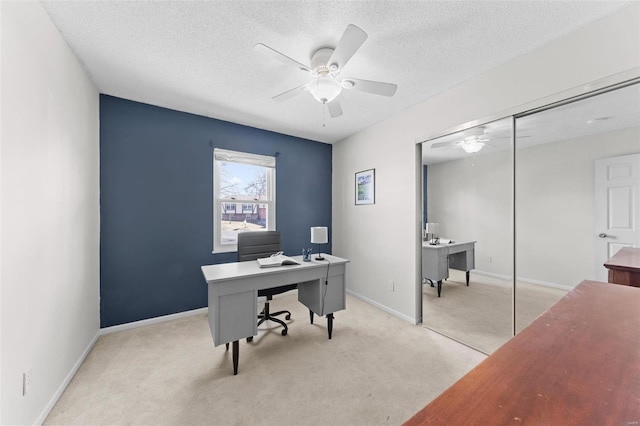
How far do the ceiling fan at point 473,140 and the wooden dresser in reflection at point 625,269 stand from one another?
131 cm

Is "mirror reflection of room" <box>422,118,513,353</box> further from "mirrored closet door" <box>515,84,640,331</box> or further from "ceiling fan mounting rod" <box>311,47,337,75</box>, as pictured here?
"ceiling fan mounting rod" <box>311,47,337,75</box>

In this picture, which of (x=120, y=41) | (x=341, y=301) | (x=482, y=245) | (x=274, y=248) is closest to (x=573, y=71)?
(x=482, y=245)

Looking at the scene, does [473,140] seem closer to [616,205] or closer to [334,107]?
[616,205]

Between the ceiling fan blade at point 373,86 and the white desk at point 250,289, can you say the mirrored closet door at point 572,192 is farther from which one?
the white desk at point 250,289

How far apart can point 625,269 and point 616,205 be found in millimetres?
619

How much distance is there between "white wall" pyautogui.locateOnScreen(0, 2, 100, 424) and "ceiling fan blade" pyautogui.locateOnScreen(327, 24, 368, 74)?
1.75m

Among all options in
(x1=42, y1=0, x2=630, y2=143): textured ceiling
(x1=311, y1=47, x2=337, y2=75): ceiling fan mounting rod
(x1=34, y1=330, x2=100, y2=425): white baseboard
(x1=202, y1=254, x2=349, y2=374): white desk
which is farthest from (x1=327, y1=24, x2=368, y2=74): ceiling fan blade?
(x1=34, y1=330, x2=100, y2=425): white baseboard

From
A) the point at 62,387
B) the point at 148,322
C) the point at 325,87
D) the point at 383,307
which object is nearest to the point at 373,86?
the point at 325,87

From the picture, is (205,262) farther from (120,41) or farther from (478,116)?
(478,116)

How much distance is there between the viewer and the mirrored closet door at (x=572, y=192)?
5.57 ft

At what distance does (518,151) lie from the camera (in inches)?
85.0

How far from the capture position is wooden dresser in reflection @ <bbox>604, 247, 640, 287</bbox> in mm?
1396

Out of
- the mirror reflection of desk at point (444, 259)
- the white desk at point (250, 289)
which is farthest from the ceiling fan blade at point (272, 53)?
the mirror reflection of desk at point (444, 259)

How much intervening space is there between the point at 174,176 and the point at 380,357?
3.08 meters
